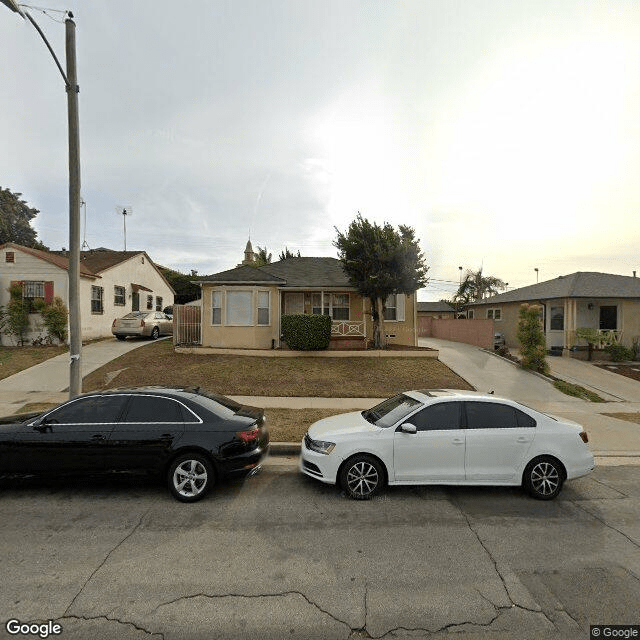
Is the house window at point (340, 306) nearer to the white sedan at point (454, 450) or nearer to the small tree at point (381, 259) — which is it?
the small tree at point (381, 259)

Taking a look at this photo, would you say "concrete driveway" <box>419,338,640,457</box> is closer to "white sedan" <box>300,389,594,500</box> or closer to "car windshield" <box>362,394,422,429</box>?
"white sedan" <box>300,389,594,500</box>

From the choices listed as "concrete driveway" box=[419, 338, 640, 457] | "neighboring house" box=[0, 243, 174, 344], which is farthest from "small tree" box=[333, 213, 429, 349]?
"neighboring house" box=[0, 243, 174, 344]

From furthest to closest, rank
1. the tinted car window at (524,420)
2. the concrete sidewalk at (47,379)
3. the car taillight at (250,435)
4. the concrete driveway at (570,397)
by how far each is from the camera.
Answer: the concrete sidewalk at (47,379) → the concrete driveway at (570,397) → the tinted car window at (524,420) → the car taillight at (250,435)

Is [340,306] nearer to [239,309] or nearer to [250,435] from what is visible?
[239,309]

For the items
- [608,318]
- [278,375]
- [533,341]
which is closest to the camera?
[278,375]

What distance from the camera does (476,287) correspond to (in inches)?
1870

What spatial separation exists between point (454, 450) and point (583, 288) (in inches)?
759

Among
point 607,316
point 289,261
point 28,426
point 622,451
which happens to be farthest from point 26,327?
point 607,316

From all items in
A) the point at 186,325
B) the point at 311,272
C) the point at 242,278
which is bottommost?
the point at 186,325

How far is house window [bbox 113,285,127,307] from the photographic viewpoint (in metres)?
22.1

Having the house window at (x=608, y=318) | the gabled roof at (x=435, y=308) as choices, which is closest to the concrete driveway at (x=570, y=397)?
the house window at (x=608, y=318)

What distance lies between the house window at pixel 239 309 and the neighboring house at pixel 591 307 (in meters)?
15.9

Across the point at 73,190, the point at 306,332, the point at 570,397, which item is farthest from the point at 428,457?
the point at 306,332

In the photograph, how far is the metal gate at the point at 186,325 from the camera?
1634 centimetres
